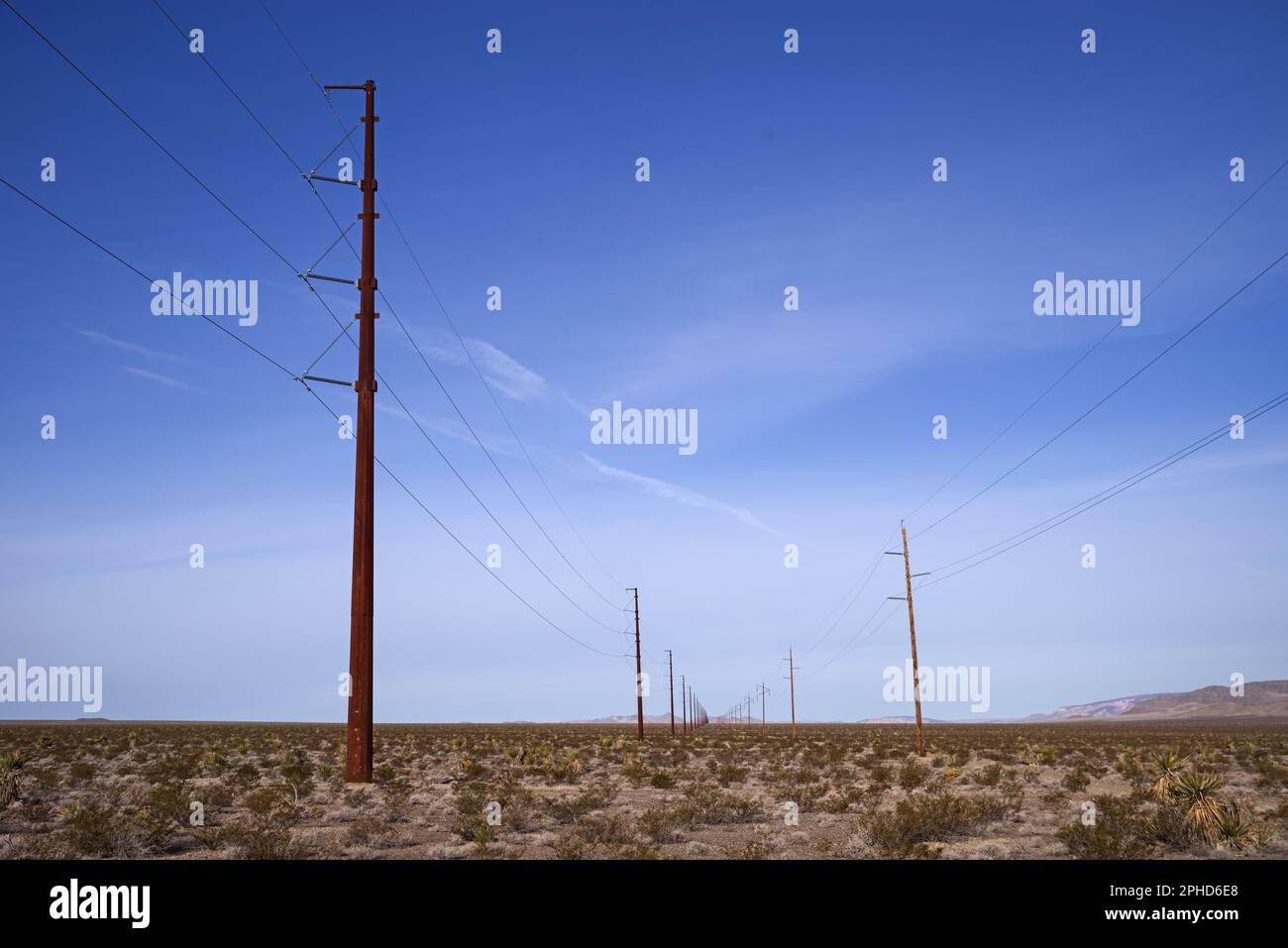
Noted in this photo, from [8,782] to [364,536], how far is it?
11566 mm

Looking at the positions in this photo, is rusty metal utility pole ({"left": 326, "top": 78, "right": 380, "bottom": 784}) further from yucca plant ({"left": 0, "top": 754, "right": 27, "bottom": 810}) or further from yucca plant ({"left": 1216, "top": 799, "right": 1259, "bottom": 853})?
yucca plant ({"left": 1216, "top": 799, "right": 1259, "bottom": 853})

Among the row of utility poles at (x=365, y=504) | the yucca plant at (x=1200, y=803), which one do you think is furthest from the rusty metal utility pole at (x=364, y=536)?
the yucca plant at (x=1200, y=803)

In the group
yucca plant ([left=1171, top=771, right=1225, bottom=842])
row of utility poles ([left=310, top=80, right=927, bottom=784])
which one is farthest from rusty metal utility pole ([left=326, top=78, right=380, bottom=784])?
yucca plant ([left=1171, top=771, right=1225, bottom=842])

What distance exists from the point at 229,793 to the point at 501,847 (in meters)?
11.4

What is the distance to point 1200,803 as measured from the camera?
16719 mm

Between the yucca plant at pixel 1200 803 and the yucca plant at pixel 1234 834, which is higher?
the yucca plant at pixel 1200 803

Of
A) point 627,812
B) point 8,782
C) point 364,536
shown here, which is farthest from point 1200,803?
point 8,782

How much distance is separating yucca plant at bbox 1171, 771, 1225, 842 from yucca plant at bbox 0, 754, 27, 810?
24705mm

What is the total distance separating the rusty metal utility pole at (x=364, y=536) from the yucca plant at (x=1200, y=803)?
16.6m

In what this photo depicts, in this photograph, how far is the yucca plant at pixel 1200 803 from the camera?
53.2 ft

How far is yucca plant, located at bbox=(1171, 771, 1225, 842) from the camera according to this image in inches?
638

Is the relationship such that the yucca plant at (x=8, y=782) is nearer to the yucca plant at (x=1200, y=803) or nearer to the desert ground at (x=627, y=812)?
the desert ground at (x=627, y=812)

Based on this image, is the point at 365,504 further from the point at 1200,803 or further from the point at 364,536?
the point at 1200,803
